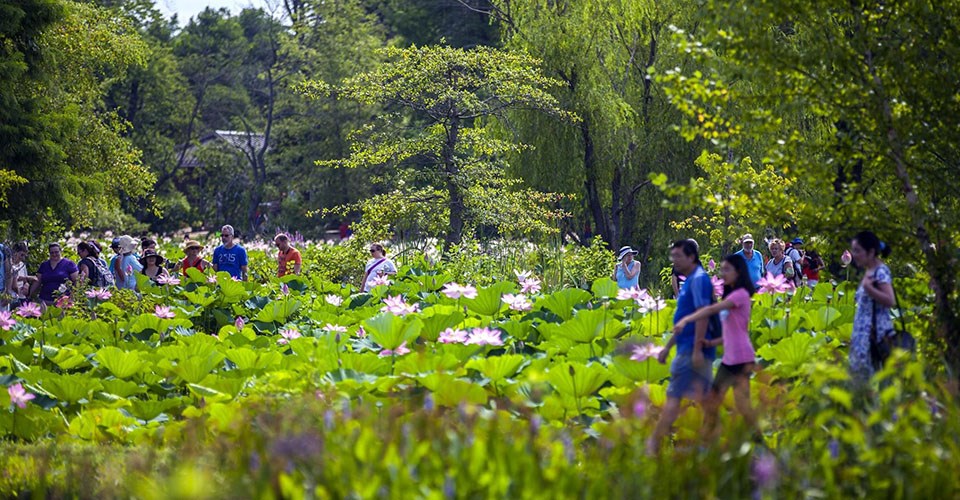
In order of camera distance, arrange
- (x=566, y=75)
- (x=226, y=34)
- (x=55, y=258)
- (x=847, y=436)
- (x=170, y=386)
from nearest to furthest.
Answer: (x=847, y=436) < (x=170, y=386) < (x=55, y=258) < (x=566, y=75) < (x=226, y=34)

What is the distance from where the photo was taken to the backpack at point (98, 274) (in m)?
13.6

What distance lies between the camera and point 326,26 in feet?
133

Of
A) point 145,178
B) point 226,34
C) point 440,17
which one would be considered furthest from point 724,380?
point 226,34

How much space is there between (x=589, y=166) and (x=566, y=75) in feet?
5.94

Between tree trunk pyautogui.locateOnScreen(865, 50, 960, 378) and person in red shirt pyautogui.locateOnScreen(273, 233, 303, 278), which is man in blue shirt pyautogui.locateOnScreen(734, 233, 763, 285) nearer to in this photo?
person in red shirt pyautogui.locateOnScreen(273, 233, 303, 278)

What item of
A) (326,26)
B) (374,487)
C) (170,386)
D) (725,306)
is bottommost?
(170,386)

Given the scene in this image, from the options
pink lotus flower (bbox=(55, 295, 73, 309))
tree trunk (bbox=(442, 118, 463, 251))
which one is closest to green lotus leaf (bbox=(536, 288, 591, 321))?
pink lotus flower (bbox=(55, 295, 73, 309))

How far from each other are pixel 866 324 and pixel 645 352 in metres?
1.32

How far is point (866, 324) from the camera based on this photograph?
6719mm

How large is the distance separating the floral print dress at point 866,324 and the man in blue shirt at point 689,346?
2.70 ft

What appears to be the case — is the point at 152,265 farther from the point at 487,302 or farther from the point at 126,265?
the point at 487,302

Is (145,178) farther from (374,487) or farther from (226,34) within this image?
(226,34)

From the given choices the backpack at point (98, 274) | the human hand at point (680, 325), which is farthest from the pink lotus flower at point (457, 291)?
the backpack at point (98, 274)

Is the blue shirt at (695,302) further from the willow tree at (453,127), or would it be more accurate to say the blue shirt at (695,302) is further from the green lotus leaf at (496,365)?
the willow tree at (453,127)
